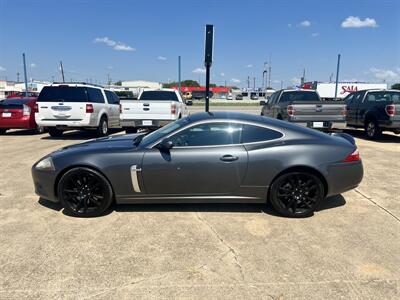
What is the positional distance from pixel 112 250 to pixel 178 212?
1202 mm

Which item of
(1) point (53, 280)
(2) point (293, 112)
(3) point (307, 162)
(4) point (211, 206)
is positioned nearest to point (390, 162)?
(2) point (293, 112)

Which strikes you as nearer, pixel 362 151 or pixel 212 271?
pixel 212 271

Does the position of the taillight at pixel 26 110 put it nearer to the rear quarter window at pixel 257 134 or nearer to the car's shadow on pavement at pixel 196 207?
the car's shadow on pavement at pixel 196 207

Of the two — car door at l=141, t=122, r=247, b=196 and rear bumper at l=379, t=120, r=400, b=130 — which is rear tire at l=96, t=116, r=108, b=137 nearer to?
car door at l=141, t=122, r=247, b=196

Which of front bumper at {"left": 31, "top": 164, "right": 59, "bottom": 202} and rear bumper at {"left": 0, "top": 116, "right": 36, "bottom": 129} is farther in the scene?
rear bumper at {"left": 0, "top": 116, "right": 36, "bottom": 129}

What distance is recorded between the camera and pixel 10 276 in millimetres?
2979

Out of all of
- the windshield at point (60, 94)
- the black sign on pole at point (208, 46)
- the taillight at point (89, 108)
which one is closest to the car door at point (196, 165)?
the black sign on pole at point (208, 46)

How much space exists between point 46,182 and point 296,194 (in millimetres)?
3265

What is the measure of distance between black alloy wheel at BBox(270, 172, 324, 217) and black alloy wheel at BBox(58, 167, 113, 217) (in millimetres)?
2163

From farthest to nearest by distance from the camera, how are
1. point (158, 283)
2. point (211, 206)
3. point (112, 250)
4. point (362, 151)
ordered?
1. point (362, 151)
2. point (211, 206)
3. point (112, 250)
4. point (158, 283)

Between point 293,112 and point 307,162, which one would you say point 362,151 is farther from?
point 307,162

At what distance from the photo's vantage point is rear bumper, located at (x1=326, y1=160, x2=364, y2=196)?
4.29 m

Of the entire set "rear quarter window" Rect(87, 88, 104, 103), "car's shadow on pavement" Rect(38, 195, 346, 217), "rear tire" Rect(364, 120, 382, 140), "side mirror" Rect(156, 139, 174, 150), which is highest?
"rear quarter window" Rect(87, 88, 104, 103)

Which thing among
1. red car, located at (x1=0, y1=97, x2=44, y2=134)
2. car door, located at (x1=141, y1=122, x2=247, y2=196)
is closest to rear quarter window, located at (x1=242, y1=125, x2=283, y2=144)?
car door, located at (x1=141, y1=122, x2=247, y2=196)
